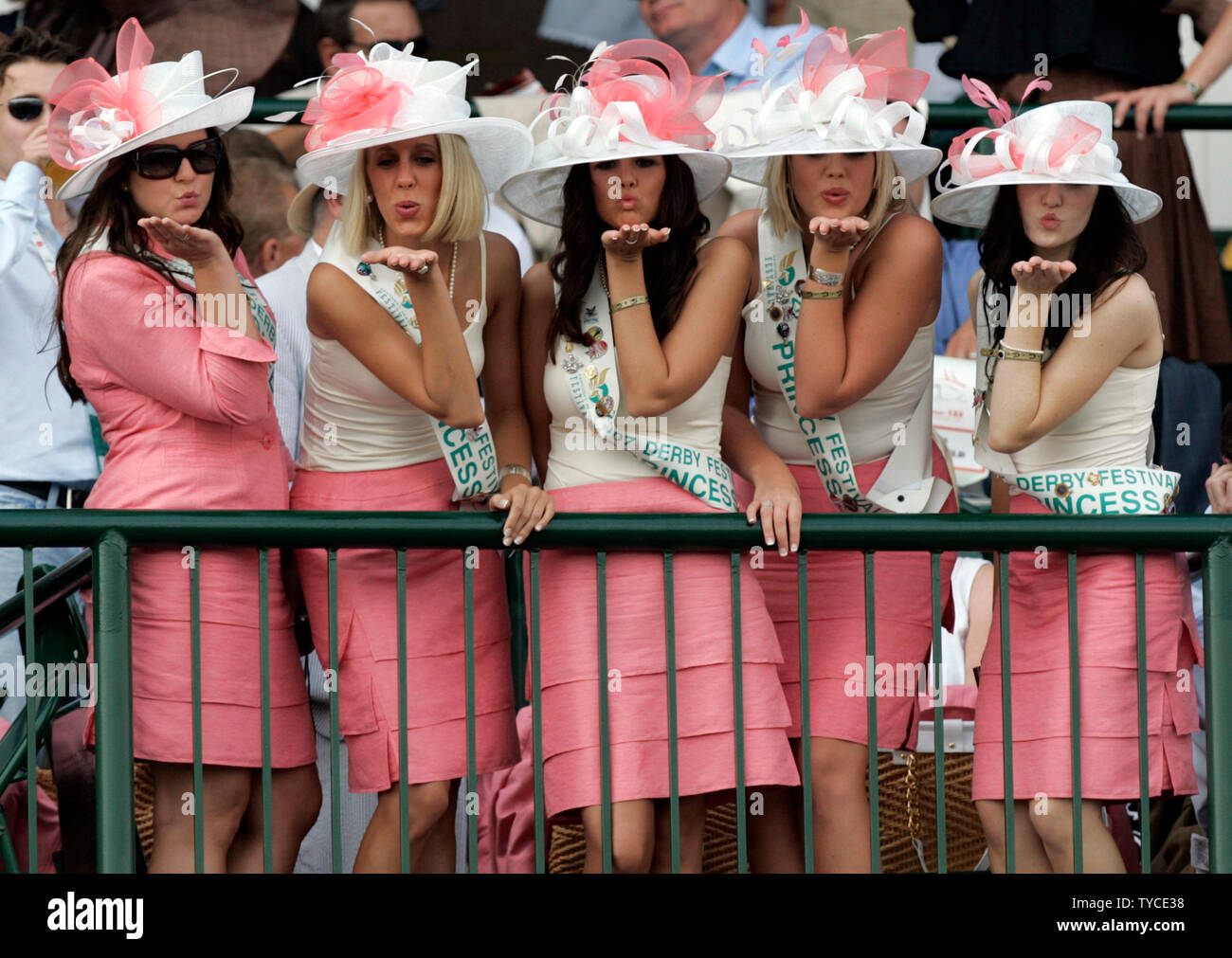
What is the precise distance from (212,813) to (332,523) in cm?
70

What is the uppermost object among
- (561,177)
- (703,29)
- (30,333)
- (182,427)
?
(703,29)

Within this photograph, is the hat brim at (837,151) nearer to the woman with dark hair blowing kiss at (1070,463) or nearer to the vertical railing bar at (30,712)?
the woman with dark hair blowing kiss at (1070,463)

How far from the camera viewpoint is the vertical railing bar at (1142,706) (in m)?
3.73

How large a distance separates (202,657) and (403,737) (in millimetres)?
445

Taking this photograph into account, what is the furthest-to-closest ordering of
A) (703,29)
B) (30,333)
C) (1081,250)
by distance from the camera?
(703,29) → (30,333) → (1081,250)

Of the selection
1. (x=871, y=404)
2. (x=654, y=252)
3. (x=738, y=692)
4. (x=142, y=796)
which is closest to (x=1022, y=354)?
(x=871, y=404)

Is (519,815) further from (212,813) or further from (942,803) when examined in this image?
(942,803)

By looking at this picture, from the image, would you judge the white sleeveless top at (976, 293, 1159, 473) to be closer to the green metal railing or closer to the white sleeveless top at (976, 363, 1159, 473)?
the white sleeveless top at (976, 363, 1159, 473)

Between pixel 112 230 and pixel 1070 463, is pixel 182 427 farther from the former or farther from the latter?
pixel 1070 463

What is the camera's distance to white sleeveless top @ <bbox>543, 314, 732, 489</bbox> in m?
3.96

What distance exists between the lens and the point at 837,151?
393cm

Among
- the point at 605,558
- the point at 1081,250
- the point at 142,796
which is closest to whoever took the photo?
the point at 605,558

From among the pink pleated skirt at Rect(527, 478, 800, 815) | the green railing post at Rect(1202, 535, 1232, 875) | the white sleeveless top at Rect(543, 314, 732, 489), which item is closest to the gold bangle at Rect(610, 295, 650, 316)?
the white sleeveless top at Rect(543, 314, 732, 489)
